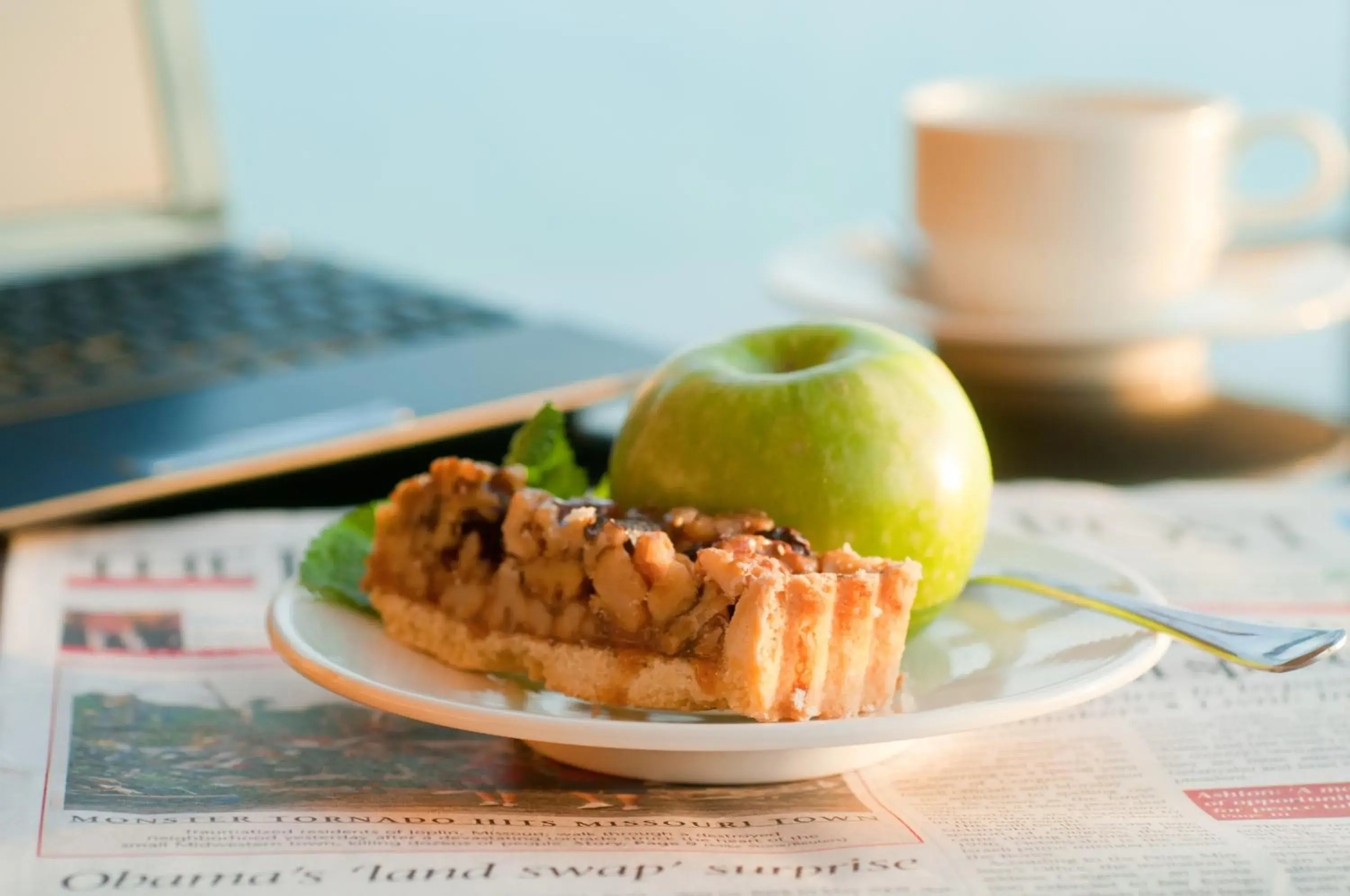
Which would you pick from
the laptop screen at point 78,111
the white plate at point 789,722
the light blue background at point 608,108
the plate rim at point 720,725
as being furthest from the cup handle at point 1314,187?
the light blue background at point 608,108

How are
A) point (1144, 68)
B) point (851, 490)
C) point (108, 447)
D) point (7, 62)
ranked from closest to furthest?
point (851, 490) → point (108, 447) → point (7, 62) → point (1144, 68)

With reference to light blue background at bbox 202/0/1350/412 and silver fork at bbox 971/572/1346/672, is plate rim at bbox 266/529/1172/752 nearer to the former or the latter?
silver fork at bbox 971/572/1346/672

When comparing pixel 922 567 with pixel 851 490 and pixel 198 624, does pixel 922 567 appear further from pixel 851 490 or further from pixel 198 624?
pixel 198 624

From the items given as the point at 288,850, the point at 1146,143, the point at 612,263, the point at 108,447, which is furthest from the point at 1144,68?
the point at 288,850

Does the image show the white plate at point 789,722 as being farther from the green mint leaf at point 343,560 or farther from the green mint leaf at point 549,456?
the green mint leaf at point 549,456

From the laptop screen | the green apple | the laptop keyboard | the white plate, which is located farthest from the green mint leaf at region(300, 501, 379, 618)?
the laptop screen

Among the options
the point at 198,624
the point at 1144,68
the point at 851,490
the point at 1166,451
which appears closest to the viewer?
the point at 851,490

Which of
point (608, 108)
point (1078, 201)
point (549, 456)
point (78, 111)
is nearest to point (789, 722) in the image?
point (549, 456)
